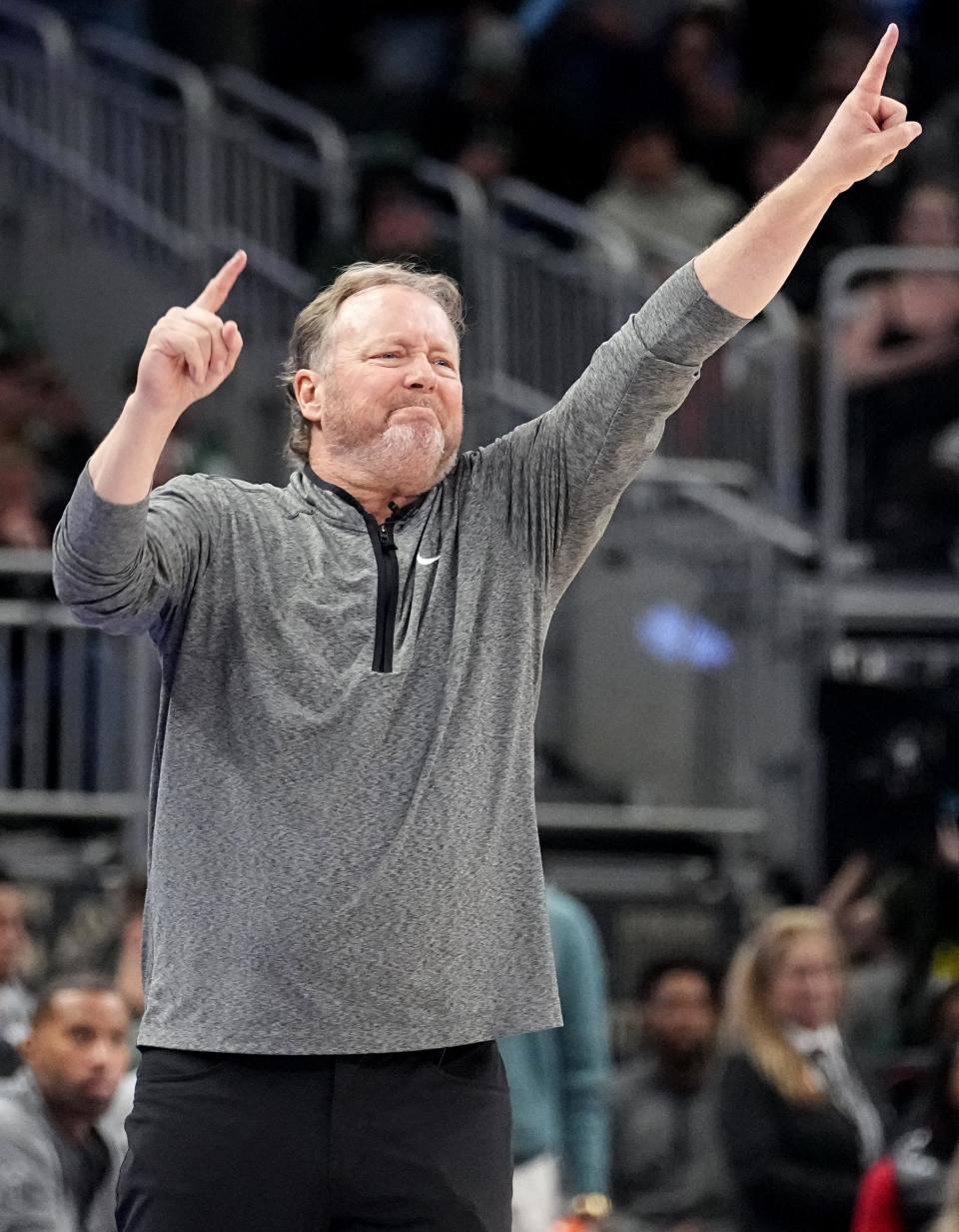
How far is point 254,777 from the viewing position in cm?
298

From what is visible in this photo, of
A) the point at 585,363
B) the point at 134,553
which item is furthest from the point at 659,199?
the point at 134,553

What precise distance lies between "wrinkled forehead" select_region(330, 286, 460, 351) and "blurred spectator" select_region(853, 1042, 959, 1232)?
3.68m

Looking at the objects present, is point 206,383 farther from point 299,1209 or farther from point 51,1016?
point 51,1016

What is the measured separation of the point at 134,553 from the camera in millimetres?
2857

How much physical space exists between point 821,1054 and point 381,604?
14.6ft

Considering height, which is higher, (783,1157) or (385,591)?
(385,591)

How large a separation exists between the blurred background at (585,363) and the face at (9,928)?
13.4 inches

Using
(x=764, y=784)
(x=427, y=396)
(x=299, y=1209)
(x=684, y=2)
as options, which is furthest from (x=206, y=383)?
(x=684, y=2)

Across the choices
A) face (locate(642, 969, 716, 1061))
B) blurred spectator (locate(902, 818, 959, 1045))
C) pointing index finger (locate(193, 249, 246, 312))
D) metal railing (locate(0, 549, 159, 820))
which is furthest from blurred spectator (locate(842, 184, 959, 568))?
pointing index finger (locate(193, 249, 246, 312))

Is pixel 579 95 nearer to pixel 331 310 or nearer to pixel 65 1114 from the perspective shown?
pixel 65 1114

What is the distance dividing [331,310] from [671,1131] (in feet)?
15.0

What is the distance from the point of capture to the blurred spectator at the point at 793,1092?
684cm

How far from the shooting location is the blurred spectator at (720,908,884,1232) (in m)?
6.84

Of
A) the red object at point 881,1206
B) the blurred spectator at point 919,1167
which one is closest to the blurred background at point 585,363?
the blurred spectator at point 919,1167
